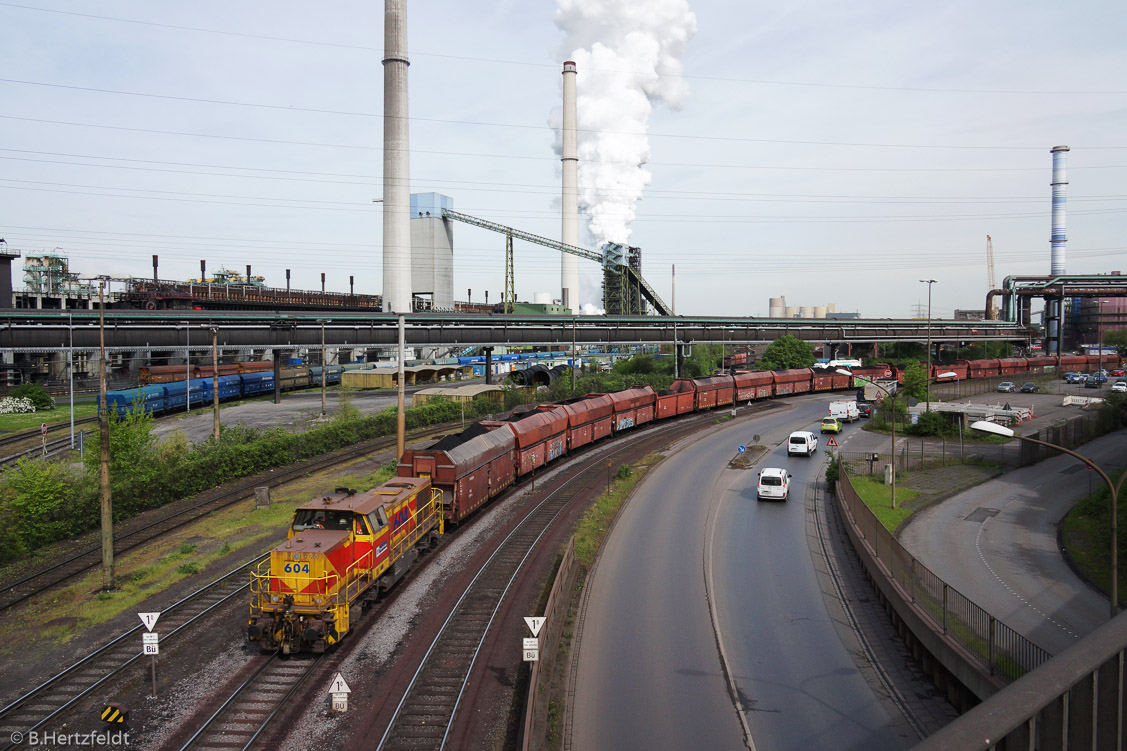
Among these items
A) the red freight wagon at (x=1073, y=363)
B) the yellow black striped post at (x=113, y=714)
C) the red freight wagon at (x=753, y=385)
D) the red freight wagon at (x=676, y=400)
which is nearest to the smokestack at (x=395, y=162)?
the red freight wagon at (x=676, y=400)

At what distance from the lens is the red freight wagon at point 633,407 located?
54.6m

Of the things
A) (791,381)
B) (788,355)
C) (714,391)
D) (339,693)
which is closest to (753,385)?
(714,391)

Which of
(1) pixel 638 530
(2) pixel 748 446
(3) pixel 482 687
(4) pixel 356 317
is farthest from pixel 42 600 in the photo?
(4) pixel 356 317

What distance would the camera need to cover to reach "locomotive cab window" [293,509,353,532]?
63.7ft

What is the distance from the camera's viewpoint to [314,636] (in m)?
17.4

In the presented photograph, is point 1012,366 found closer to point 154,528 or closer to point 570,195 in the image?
point 570,195

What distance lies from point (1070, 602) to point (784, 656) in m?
9.76

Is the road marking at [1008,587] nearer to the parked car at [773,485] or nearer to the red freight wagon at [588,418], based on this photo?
the parked car at [773,485]

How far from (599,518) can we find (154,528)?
19.3m

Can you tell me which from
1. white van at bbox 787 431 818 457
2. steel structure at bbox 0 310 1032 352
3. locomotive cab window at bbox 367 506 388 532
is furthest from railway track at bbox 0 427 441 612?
white van at bbox 787 431 818 457

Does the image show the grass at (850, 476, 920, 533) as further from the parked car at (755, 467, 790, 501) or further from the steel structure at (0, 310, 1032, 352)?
the steel structure at (0, 310, 1032, 352)

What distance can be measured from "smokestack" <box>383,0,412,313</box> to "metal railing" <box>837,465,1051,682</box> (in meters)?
71.5

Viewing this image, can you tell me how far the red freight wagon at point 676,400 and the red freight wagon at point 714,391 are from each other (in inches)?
41.0

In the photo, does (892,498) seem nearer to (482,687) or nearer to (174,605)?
(482,687)
